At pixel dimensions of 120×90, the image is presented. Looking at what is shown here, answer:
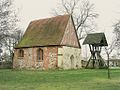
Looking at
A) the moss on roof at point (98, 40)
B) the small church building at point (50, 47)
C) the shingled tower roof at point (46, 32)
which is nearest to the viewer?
the small church building at point (50, 47)

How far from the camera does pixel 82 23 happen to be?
2544 inches

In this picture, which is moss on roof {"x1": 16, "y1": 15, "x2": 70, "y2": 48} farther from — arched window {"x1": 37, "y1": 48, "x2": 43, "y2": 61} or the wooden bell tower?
the wooden bell tower

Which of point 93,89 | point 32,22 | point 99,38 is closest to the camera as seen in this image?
point 93,89

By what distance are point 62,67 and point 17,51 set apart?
1134 cm

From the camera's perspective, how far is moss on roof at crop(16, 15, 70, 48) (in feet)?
153

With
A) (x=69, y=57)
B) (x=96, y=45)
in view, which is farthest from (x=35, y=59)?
(x=96, y=45)

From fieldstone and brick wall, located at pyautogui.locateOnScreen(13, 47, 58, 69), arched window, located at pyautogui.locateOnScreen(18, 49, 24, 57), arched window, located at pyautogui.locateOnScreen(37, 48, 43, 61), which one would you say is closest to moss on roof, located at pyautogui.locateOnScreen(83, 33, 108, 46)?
fieldstone and brick wall, located at pyautogui.locateOnScreen(13, 47, 58, 69)

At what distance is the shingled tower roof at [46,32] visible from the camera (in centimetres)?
4651

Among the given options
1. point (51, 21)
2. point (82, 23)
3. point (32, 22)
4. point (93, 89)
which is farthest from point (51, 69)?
point (93, 89)

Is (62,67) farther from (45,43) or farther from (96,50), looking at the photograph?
(96,50)

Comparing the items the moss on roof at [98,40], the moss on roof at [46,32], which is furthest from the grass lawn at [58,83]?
the moss on roof at [98,40]

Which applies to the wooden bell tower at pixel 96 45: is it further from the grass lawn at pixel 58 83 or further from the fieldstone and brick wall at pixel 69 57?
the grass lawn at pixel 58 83

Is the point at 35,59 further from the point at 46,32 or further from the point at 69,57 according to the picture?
the point at 69,57

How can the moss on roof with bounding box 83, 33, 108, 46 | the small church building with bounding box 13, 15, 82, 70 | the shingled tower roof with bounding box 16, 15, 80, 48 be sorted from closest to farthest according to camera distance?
the small church building with bounding box 13, 15, 82, 70 → the shingled tower roof with bounding box 16, 15, 80, 48 → the moss on roof with bounding box 83, 33, 108, 46
